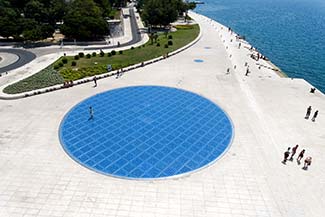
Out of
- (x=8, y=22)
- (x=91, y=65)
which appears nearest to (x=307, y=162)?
(x=91, y=65)

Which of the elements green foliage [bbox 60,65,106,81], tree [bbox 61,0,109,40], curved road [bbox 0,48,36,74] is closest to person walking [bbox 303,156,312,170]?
green foliage [bbox 60,65,106,81]

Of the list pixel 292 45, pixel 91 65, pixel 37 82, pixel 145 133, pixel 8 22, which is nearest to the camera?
pixel 145 133

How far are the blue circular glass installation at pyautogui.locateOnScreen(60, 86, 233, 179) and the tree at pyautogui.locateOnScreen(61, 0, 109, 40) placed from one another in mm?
26789

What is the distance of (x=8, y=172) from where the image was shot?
1742 cm

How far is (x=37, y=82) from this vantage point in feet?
103

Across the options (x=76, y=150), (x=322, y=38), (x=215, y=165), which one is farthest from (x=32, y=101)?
(x=322, y=38)

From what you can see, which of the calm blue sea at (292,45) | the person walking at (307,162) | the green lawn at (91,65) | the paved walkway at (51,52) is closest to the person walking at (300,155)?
the person walking at (307,162)

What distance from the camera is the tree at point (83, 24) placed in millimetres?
50625

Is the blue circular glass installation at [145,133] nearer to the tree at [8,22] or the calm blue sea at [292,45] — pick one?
the calm blue sea at [292,45]

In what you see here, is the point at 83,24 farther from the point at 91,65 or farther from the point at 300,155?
the point at 300,155

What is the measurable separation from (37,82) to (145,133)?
17.2 metres

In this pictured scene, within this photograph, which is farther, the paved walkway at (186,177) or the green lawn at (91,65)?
the green lawn at (91,65)

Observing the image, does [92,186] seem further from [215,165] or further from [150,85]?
[150,85]

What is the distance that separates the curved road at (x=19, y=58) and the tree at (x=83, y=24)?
9515 millimetres
